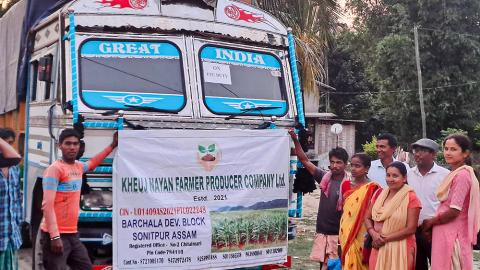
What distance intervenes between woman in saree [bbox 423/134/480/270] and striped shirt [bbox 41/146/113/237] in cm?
287

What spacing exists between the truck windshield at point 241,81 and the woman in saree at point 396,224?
171 centimetres

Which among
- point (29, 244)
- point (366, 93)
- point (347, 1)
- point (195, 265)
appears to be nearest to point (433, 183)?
point (195, 265)

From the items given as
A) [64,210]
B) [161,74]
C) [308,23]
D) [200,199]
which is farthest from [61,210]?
[308,23]

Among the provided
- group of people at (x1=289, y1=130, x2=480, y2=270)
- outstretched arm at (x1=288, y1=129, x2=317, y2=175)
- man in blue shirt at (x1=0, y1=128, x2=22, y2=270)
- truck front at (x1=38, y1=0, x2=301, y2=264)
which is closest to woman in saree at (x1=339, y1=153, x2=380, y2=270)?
group of people at (x1=289, y1=130, x2=480, y2=270)

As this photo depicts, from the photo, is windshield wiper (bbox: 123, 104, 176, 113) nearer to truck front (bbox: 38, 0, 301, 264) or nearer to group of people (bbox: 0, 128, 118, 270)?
truck front (bbox: 38, 0, 301, 264)

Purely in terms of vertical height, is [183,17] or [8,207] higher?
[183,17]

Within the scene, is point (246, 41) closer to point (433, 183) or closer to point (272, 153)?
point (272, 153)

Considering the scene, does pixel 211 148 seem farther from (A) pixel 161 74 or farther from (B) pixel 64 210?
(B) pixel 64 210

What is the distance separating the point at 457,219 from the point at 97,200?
2974 mm

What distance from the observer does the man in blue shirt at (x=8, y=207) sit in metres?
4.19

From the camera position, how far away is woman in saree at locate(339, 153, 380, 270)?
5.17m

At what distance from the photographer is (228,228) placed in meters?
5.48

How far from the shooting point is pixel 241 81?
620 cm

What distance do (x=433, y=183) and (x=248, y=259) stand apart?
1.79 m
